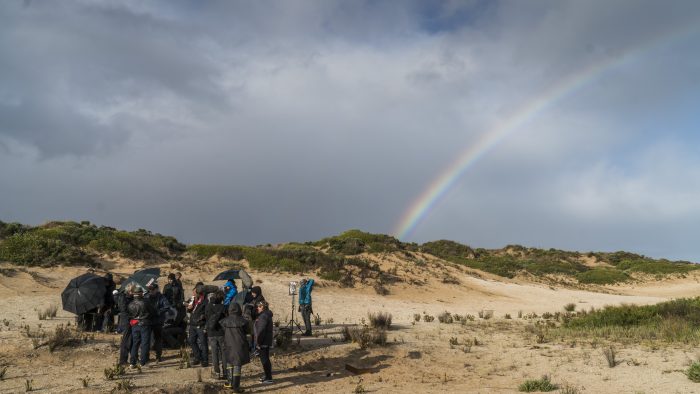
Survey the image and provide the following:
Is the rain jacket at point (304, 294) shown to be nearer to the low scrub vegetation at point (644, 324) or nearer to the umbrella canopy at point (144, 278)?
the umbrella canopy at point (144, 278)

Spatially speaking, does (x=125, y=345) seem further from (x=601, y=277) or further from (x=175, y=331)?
(x=601, y=277)

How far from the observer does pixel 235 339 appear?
34.1ft

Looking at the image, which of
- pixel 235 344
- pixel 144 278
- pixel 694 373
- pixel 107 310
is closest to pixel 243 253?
pixel 107 310

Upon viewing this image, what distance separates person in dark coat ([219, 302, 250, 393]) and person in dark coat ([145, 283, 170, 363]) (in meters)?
2.60

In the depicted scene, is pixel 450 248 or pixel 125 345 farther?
pixel 450 248

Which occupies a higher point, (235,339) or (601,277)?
(235,339)

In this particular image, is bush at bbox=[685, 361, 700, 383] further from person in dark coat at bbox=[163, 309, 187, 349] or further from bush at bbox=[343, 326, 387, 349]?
person in dark coat at bbox=[163, 309, 187, 349]

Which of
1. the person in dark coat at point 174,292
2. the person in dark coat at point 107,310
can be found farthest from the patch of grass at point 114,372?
the person in dark coat at point 107,310

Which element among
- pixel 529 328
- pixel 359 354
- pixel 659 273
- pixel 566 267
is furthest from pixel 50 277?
pixel 659 273

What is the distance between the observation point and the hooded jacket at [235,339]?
1034 centimetres

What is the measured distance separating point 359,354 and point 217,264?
71.4 feet

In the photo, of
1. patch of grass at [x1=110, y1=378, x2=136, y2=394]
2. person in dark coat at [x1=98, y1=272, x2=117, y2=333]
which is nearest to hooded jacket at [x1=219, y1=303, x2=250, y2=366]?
patch of grass at [x1=110, y1=378, x2=136, y2=394]

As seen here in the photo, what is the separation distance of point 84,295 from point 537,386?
42.5ft

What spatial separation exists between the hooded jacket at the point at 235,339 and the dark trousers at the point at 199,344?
182cm
